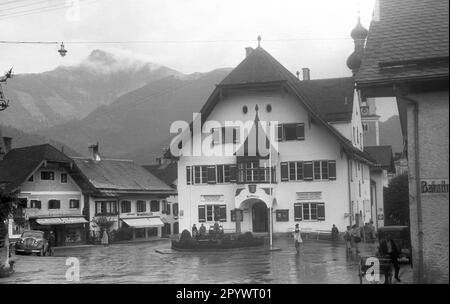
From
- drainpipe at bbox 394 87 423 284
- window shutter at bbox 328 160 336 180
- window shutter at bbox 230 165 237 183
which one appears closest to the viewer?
drainpipe at bbox 394 87 423 284

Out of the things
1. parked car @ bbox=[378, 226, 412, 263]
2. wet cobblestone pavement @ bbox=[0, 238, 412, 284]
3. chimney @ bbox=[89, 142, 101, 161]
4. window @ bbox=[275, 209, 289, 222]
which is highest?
chimney @ bbox=[89, 142, 101, 161]

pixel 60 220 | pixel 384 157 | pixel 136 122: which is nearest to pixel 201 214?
pixel 60 220

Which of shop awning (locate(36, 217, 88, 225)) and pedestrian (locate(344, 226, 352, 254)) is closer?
pedestrian (locate(344, 226, 352, 254))

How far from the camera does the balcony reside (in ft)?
109

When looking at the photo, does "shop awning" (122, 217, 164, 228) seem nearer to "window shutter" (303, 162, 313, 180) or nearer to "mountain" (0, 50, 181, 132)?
"window shutter" (303, 162, 313, 180)

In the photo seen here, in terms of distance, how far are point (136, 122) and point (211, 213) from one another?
17.3 m

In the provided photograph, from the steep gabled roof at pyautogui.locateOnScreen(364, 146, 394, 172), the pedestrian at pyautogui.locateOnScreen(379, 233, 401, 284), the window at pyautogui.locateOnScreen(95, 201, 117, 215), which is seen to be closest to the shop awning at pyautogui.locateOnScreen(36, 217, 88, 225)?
the window at pyautogui.locateOnScreen(95, 201, 117, 215)

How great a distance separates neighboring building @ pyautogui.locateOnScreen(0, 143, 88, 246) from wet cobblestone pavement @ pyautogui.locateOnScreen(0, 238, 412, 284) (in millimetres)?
1747

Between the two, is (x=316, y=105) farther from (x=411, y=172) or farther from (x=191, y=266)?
(x=411, y=172)

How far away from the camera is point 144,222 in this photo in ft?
132

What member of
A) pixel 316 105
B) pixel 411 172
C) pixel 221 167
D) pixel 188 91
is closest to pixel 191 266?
pixel 188 91

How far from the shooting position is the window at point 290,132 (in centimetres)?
2873

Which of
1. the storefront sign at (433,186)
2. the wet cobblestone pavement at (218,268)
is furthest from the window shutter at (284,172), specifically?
the storefront sign at (433,186)
